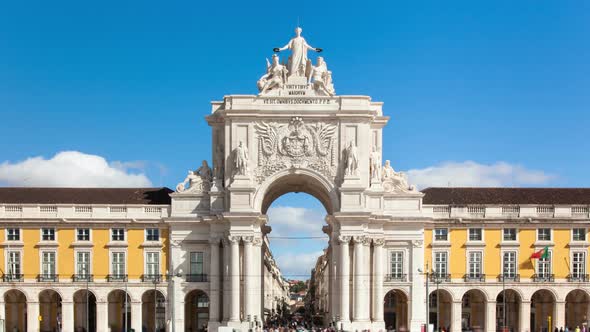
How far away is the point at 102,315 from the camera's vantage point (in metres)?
70.8

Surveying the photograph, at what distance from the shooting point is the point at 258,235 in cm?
6994

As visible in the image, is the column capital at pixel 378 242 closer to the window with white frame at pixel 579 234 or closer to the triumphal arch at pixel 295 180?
the triumphal arch at pixel 295 180

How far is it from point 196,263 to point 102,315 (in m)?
9.40

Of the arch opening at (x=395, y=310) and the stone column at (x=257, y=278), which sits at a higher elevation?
the stone column at (x=257, y=278)

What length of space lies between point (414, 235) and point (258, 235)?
13.9 m

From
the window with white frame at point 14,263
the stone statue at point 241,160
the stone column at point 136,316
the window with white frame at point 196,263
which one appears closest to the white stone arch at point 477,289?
the stone statue at point 241,160

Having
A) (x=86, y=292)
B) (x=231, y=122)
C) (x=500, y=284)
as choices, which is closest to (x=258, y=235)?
(x=231, y=122)

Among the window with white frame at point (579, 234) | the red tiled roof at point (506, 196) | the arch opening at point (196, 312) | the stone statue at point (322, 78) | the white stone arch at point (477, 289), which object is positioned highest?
the stone statue at point (322, 78)

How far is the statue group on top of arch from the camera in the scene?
7131 cm

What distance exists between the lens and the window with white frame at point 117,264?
7125cm

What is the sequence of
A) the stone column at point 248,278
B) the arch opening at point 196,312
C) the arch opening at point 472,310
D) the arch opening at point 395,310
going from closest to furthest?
the stone column at point 248,278, the arch opening at point 472,310, the arch opening at point 395,310, the arch opening at point 196,312

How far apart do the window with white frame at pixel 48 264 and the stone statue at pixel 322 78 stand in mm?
27806

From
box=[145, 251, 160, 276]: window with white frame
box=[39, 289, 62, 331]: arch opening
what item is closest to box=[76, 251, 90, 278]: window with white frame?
box=[39, 289, 62, 331]: arch opening

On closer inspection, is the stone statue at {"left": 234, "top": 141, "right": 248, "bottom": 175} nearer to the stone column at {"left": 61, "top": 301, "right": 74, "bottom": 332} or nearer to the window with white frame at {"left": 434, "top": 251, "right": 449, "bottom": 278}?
the window with white frame at {"left": 434, "top": 251, "right": 449, "bottom": 278}
